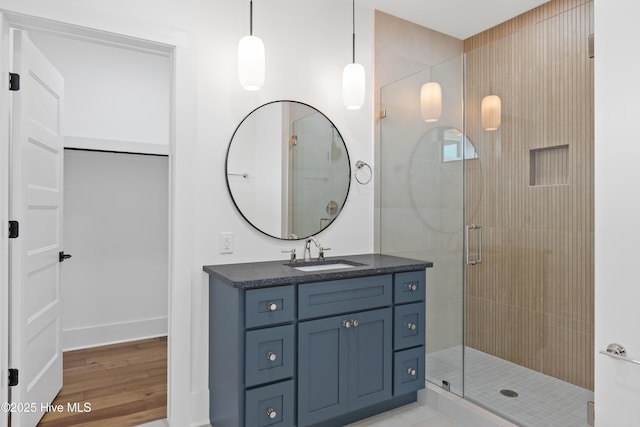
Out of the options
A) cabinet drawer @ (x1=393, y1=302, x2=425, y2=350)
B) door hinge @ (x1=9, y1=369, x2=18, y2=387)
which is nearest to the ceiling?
cabinet drawer @ (x1=393, y1=302, x2=425, y2=350)

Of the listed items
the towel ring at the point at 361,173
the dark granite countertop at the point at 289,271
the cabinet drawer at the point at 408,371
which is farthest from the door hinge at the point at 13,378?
the towel ring at the point at 361,173

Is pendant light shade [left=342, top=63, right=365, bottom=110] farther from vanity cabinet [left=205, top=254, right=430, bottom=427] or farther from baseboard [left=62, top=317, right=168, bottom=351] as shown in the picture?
baseboard [left=62, top=317, right=168, bottom=351]

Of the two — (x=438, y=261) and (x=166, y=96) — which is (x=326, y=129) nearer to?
(x=438, y=261)

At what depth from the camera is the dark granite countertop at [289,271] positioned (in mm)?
1944

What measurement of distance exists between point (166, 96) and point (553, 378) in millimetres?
3723

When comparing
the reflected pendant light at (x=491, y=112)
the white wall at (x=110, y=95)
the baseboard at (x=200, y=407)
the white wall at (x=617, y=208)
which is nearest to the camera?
the white wall at (x=617, y=208)

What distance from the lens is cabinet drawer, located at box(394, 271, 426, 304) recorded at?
2414mm

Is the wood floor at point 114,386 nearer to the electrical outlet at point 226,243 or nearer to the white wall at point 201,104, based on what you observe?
the white wall at point 201,104

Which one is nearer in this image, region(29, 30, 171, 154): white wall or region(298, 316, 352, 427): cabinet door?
region(298, 316, 352, 427): cabinet door

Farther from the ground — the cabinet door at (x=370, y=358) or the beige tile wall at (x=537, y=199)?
the beige tile wall at (x=537, y=199)

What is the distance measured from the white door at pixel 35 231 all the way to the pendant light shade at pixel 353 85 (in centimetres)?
179

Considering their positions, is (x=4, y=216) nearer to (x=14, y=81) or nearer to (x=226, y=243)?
(x=14, y=81)

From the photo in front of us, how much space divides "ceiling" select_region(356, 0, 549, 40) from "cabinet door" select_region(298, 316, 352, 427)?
2269 mm

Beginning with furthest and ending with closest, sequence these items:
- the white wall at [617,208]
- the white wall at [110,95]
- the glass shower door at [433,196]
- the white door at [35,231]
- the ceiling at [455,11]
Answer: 1. the white wall at [110,95]
2. the ceiling at [455,11]
3. the glass shower door at [433,196]
4. the white door at [35,231]
5. the white wall at [617,208]
